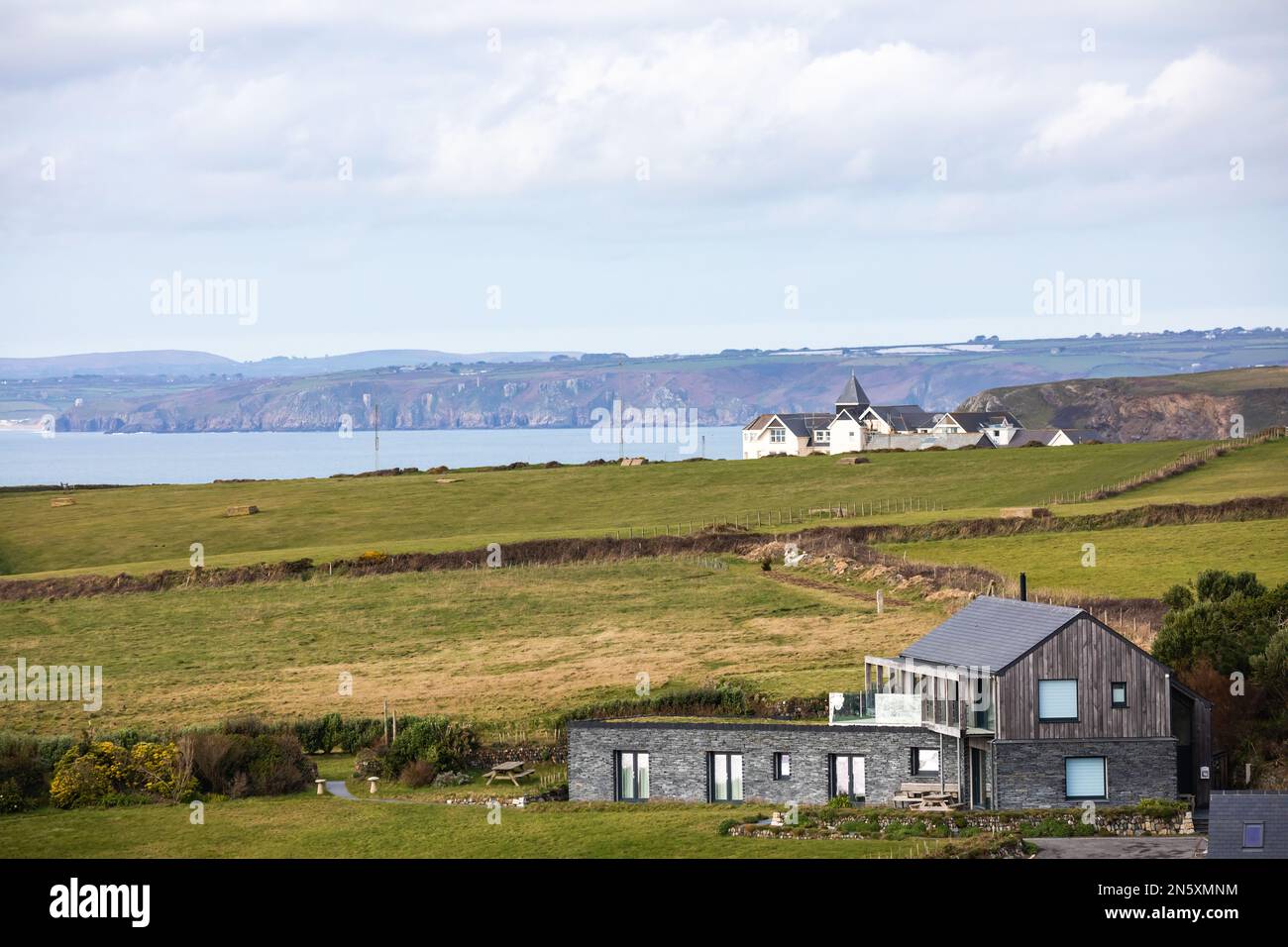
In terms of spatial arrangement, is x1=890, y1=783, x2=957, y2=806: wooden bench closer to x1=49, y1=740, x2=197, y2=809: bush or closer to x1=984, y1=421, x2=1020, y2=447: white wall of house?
x1=49, y1=740, x2=197, y2=809: bush

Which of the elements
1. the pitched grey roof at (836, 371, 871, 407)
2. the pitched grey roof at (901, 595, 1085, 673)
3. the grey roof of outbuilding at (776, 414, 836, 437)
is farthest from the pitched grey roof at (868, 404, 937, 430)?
the pitched grey roof at (901, 595, 1085, 673)

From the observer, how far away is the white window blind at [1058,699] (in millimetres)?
44719

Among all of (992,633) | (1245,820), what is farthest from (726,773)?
(1245,820)

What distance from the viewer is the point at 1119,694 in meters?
44.7

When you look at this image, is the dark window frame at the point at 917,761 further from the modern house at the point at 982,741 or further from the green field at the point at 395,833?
the green field at the point at 395,833

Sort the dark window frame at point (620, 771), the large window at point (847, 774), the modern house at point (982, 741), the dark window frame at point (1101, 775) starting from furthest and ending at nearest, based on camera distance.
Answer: the dark window frame at point (620, 771)
the large window at point (847, 774)
the modern house at point (982, 741)
the dark window frame at point (1101, 775)

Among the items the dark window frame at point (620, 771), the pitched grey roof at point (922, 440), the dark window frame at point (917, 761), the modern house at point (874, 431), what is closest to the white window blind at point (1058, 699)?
the dark window frame at point (917, 761)

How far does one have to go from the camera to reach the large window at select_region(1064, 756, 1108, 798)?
44.2 m

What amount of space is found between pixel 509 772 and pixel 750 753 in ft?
26.9

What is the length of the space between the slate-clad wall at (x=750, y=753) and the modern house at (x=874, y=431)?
13386 cm
